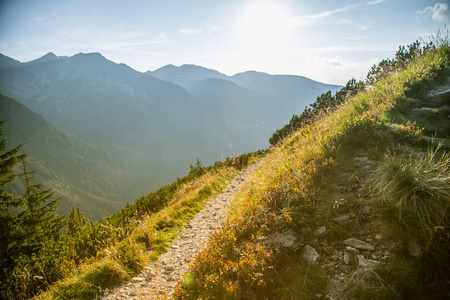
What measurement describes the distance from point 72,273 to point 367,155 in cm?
866

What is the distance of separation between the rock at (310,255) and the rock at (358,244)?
2.01 feet

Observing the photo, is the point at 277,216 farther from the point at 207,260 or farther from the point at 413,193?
the point at 413,193

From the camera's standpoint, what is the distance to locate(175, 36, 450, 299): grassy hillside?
2867mm

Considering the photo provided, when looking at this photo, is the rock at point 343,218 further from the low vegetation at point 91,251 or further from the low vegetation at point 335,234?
the low vegetation at point 91,251

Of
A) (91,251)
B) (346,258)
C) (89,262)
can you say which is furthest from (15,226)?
(346,258)

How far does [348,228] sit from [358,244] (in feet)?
1.35

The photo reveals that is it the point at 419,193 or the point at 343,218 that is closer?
the point at 419,193

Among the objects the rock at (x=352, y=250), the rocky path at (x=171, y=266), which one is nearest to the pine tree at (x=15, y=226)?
the rocky path at (x=171, y=266)

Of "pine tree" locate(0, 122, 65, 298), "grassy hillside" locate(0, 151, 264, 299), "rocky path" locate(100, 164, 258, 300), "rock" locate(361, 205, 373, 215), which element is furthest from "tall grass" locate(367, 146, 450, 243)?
"pine tree" locate(0, 122, 65, 298)

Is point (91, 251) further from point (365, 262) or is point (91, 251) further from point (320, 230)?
point (365, 262)

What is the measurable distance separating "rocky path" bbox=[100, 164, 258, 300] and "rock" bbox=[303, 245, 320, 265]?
8.66 feet

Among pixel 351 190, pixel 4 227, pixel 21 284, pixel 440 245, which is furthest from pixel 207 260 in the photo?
pixel 4 227

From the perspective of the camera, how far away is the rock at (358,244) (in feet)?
11.1

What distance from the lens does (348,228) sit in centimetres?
388
